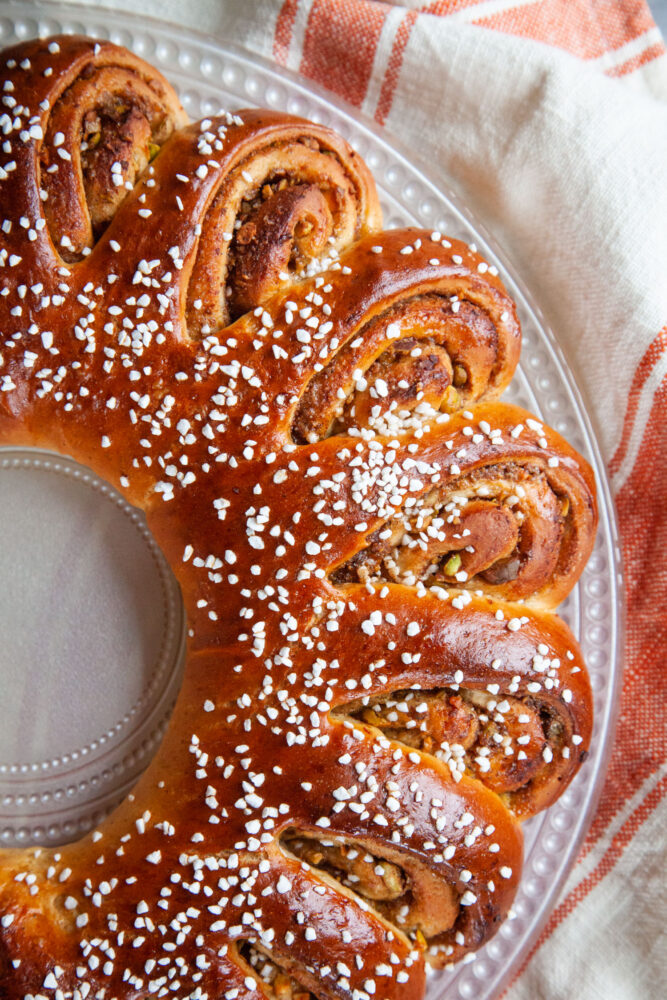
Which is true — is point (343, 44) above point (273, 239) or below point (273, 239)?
above

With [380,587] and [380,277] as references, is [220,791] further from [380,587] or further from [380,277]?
[380,277]

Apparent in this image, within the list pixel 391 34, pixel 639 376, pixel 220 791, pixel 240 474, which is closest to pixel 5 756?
pixel 220 791

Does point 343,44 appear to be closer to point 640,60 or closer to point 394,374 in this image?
point 640,60

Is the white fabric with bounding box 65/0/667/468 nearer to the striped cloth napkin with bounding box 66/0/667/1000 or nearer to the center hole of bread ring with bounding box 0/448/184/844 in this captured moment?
the striped cloth napkin with bounding box 66/0/667/1000

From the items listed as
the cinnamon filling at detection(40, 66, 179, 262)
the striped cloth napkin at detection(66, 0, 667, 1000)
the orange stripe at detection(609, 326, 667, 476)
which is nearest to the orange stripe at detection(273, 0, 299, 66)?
the striped cloth napkin at detection(66, 0, 667, 1000)

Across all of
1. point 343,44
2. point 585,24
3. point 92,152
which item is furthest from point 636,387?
point 92,152

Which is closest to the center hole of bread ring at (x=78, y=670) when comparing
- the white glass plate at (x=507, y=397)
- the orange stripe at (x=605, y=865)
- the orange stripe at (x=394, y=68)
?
the white glass plate at (x=507, y=397)
